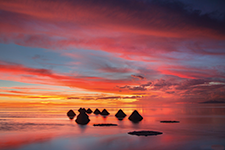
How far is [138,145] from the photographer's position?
40.2m

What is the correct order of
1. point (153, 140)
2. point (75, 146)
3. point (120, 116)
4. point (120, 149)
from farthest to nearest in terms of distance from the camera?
point (120, 116) < point (153, 140) < point (75, 146) < point (120, 149)

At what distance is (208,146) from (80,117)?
53.7 meters

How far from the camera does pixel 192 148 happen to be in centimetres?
3822

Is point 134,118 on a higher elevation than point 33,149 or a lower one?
higher

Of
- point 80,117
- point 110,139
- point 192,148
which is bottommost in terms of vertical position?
point 192,148

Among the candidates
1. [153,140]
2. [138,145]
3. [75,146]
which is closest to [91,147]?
[75,146]

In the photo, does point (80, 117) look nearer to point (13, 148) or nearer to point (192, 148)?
point (13, 148)

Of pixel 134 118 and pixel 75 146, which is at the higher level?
pixel 134 118

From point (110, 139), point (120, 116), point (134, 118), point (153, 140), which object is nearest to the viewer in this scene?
point (153, 140)

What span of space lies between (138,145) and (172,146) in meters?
6.55

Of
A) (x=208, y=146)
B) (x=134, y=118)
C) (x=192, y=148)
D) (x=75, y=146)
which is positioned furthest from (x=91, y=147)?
(x=134, y=118)

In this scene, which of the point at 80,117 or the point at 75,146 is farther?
the point at 80,117

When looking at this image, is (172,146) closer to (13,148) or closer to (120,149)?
(120,149)

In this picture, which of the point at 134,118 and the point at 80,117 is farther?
the point at 134,118
